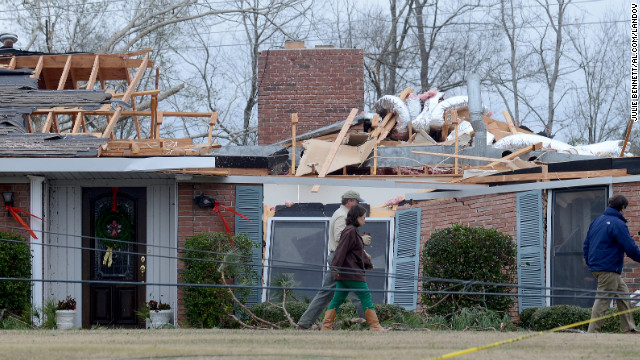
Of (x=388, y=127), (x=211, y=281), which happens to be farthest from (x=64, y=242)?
(x=388, y=127)

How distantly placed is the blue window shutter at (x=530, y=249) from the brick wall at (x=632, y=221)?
1260 mm

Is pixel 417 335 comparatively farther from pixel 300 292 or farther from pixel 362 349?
pixel 300 292

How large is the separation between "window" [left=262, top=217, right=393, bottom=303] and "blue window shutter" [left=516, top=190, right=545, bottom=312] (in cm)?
225

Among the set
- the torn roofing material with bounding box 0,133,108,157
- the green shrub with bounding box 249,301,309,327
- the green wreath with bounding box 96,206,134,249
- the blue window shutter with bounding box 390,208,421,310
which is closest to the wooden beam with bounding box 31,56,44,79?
the torn roofing material with bounding box 0,133,108,157

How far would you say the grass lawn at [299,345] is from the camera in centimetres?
787

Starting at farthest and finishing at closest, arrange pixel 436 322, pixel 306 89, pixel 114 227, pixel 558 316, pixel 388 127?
pixel 306 89 → pixel 388 127 → pixel 114 227 → pixel 436 322 → pixel 558 316

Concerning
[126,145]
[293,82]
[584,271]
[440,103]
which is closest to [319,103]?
[293,82]

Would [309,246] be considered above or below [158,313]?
above

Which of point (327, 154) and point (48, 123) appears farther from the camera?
point (327, 154)

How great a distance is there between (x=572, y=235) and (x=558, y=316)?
1442 mm

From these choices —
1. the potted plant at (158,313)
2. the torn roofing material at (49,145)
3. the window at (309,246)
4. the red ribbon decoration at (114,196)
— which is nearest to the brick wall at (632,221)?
the window at (309,246)

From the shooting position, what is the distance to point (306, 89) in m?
21.9

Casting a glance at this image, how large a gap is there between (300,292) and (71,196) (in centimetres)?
410

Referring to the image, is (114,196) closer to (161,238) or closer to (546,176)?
(161,238)
